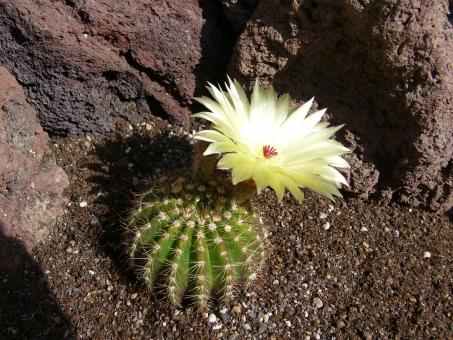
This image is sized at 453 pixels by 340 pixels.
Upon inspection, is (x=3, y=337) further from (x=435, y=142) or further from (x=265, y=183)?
(x=435, y=142)

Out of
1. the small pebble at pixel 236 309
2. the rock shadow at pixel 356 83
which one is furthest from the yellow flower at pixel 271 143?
the small pebble at pixel 236 309

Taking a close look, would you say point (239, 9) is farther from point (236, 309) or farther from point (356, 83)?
point (236, 309)

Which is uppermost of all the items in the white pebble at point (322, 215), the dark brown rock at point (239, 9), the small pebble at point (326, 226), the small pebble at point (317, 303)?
the dark brown rock at point (239, 9)

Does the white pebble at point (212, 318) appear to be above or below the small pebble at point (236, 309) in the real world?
below

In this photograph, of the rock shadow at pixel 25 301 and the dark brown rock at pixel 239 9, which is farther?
the dark brown rock at pixel 239 9

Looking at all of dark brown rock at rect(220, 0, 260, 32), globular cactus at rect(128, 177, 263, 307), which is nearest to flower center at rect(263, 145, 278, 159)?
globular cactus at rect(128, 177, 263, 307)

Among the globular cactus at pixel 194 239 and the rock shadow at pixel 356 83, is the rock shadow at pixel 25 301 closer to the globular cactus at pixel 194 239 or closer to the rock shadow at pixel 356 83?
the globular cactus at pixel 194 239

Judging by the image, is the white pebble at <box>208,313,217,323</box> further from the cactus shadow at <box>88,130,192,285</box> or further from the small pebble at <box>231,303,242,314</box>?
the cactus shadow at <box>88,130,192,285</box>
